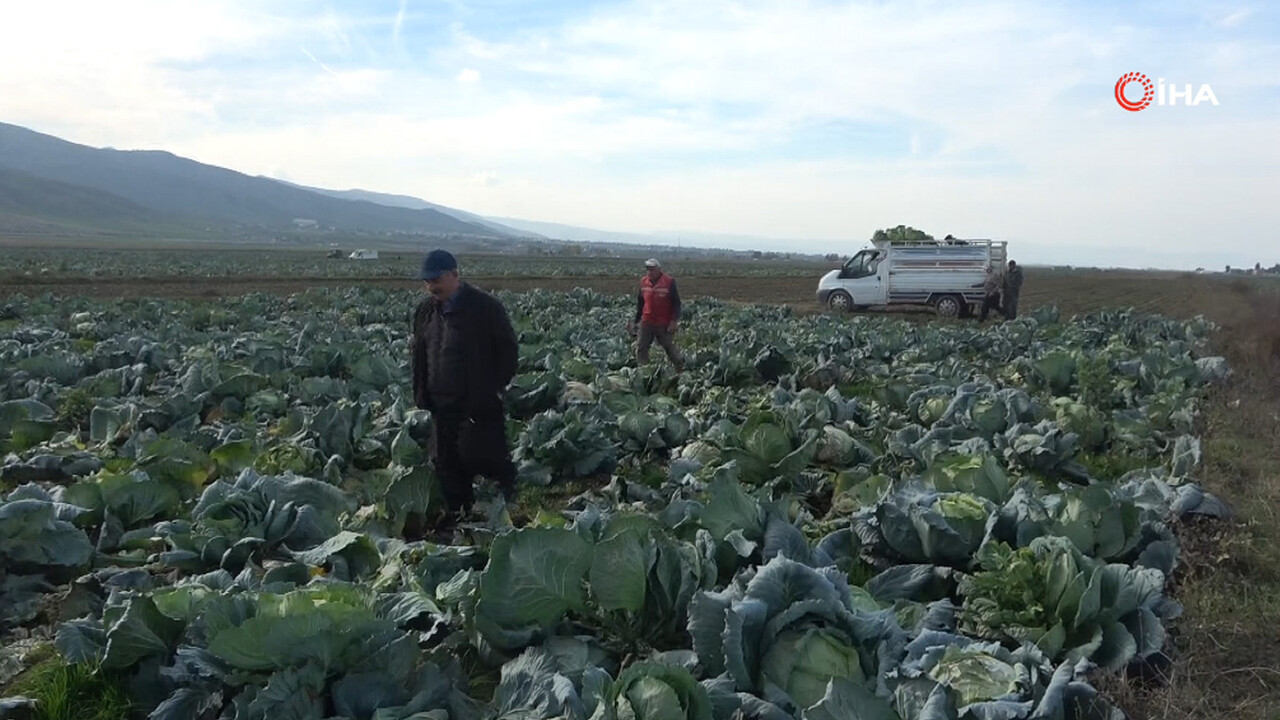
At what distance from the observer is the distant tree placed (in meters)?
33.1

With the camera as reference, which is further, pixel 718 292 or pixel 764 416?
pixel 718 292

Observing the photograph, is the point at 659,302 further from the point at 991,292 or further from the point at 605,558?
the point at 991,292

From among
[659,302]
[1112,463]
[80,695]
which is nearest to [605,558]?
[80,695]

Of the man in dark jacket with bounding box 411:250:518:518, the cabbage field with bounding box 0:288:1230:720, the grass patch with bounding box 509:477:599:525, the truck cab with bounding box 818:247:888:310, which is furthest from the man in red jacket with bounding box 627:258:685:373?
the truck cab with bounding box 818:247:888:310

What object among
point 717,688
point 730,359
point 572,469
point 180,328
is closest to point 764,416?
point 572,469

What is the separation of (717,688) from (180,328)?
15250mm

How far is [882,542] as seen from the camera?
4.84m

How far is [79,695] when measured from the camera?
12.3 feet

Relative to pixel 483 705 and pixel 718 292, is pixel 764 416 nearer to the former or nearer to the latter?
pixel 483 705

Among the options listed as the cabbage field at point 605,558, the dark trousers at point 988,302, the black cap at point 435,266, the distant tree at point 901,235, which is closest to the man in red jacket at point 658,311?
the cabbage field at point 605,558

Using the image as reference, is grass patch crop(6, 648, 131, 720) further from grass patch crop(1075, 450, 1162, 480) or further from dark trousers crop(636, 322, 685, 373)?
dark trousers crop(636, 322, 685, 373)

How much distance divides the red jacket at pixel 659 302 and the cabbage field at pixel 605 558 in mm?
3057

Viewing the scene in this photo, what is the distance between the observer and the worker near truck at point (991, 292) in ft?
81.7

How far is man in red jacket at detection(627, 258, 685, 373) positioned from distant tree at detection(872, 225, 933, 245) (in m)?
21.3
